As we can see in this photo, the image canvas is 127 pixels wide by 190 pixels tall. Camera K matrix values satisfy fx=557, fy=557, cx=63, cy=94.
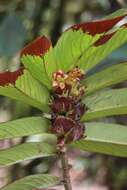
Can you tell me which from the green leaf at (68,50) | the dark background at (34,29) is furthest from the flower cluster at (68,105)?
the dark background at (34,29)

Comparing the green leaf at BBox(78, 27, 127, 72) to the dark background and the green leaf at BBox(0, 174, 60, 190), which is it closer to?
the green leaf at BBox(0, 174, 60, 190)

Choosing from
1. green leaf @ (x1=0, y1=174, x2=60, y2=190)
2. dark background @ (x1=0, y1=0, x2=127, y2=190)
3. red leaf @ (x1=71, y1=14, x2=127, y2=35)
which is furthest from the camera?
dark background @ (x1=0, y1=0, x2=127, y2=190)

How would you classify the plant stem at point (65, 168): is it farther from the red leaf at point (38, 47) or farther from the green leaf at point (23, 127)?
the red leaf at point (38, 47)

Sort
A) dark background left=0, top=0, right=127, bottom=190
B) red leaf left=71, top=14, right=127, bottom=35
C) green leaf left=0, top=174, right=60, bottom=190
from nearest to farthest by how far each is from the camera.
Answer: red leaf left=71, top=14, right=127, bottom=35, green leaf left=0, top=174, right=60, bottom=190, dark background left=0, top=0, right=127, bottom=190

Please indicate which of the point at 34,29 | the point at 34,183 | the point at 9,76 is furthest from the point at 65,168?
the point at 34,29

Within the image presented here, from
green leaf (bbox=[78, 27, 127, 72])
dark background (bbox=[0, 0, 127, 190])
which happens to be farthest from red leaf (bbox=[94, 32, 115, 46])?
dark background (bbox=[0, 0, 127, 190])

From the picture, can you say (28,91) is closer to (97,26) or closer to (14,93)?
(14,93)
